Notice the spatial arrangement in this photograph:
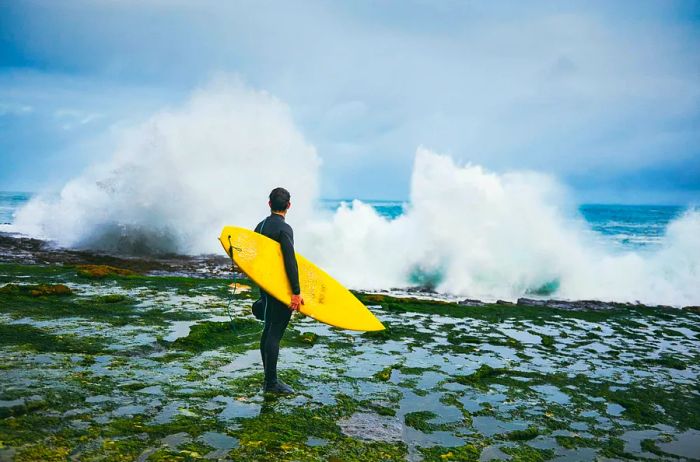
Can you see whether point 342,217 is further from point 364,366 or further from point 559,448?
point 559,448

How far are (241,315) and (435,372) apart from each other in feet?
14.8

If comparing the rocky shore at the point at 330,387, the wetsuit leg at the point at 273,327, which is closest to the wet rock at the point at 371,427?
the rocky shore at the point at 330,387

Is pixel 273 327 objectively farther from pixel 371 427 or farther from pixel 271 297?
pixel 371 427

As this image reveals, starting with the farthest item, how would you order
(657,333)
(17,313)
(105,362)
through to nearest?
(657,333), (17,313), (105,362)

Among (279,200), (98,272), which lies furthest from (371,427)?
(98,272)

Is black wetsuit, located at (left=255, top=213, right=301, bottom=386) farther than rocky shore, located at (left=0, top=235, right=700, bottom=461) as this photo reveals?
Yes

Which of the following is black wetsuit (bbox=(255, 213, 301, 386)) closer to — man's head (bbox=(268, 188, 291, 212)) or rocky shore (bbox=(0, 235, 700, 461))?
man's head (bbox=(268, 188, 291, 212))

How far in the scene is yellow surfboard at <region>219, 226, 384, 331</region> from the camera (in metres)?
4.85

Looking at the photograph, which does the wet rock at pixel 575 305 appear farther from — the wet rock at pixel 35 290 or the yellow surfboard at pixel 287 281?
the wet rock at pixel 35 290

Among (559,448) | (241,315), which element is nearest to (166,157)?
(241,315)

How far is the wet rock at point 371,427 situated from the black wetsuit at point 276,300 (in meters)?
1.00

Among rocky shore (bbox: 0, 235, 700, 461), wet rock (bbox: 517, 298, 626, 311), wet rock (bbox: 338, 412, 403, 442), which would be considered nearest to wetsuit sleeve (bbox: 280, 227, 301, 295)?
rocky shore (bbox: 0, 235, 700, 461)

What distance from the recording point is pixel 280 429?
4.18 metres

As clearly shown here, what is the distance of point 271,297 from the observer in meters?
4.84
